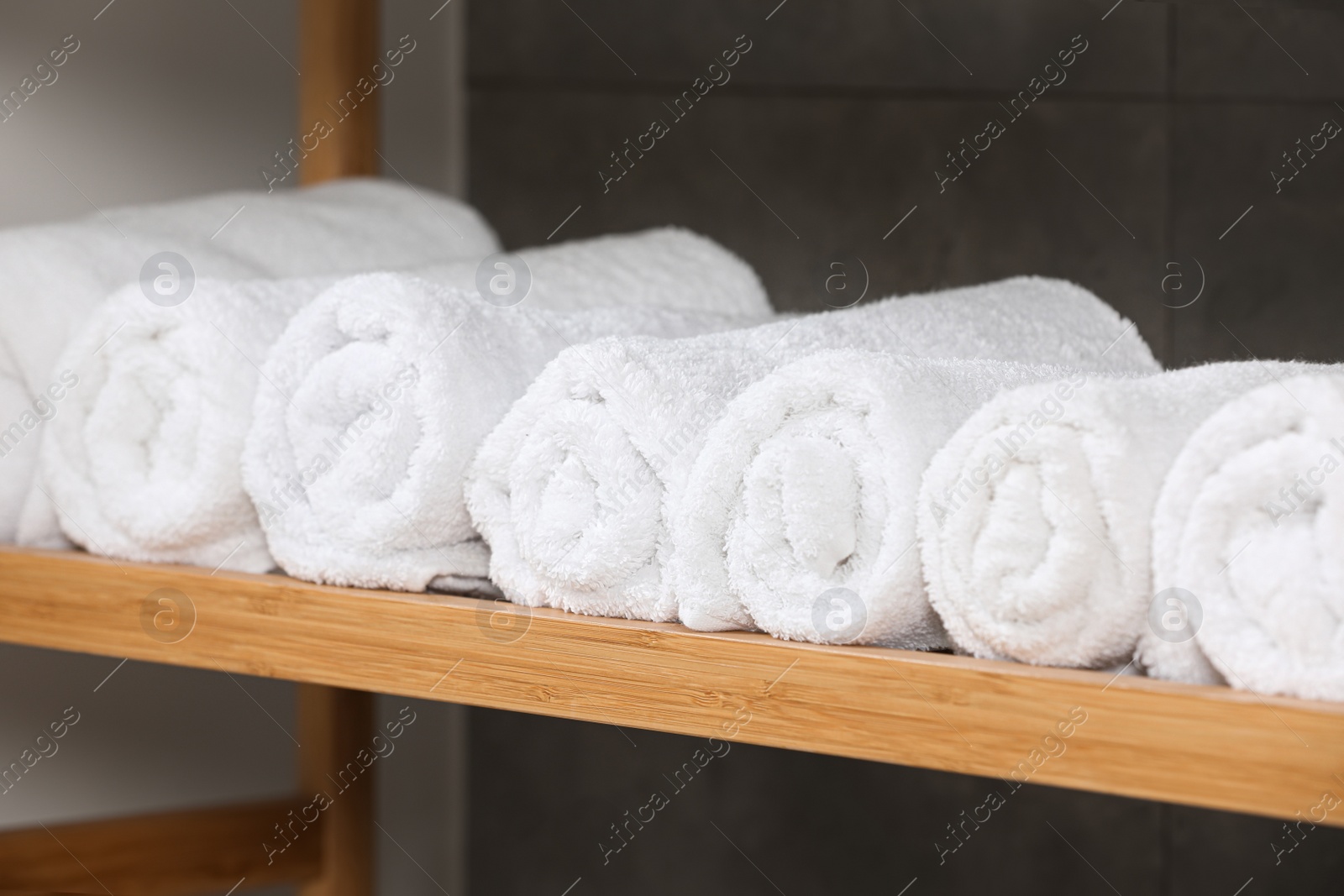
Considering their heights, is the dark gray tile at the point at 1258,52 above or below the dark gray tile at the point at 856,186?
above

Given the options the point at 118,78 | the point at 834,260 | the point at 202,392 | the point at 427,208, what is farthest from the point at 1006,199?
the point at 202,392

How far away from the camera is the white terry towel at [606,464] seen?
0.55m

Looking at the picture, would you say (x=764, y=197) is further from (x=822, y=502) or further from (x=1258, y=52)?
(x=822, y=502)

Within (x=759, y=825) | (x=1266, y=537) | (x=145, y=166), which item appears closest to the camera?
(x=1266, y=537)

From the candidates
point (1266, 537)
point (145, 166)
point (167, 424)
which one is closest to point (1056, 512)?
point (1266, 537)

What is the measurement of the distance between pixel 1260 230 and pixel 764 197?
1.50 feet

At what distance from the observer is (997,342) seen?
75cm

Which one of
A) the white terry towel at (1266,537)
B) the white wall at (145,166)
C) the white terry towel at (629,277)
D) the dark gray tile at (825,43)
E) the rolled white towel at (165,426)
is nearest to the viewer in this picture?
the white terry towel at (1266,537)

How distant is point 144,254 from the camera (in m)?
0.78

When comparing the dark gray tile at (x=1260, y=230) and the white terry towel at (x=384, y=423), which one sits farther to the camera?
the dark gray tile at (x=1260, y=230)

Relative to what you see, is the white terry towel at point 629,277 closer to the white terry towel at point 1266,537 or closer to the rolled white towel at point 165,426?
the rolled white towel at point 165,426

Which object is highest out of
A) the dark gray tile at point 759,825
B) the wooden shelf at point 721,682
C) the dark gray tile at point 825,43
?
the dark gray tile at point 825,43

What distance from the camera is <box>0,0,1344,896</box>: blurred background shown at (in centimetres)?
118

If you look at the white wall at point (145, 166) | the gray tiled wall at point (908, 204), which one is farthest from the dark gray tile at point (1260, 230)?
the white wall at point (145, 166)
